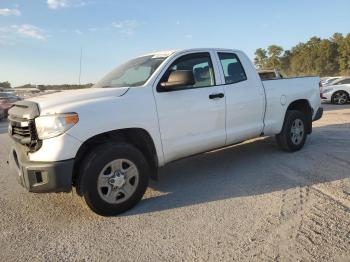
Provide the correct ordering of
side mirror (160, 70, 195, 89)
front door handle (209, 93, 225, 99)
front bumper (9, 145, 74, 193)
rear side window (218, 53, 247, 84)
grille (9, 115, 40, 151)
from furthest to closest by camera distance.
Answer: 1. rear side window (218, 53, 247, 84)
2. front door handle (209, 93, 225, 99)
3. side mirror (160, 70, 195, 89)
4. grille (9, 115, 40, 151)
5. front bumper (9, 145, 74, 193)

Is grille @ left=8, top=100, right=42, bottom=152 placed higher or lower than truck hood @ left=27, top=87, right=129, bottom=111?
lower

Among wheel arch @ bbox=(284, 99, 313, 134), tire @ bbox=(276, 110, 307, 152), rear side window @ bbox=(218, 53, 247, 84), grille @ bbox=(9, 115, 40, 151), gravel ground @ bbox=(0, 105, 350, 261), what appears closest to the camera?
gravel ground @ bbox=(0, 105, 350, 261)

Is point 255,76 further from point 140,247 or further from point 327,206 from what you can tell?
point 140,247

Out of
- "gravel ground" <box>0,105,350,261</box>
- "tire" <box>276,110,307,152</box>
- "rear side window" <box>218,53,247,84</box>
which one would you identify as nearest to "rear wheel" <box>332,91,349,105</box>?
"tire" <box>276,110,307,152</box>

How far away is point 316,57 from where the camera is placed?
79938 millimetres

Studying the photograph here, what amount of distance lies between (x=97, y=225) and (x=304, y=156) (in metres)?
4.00

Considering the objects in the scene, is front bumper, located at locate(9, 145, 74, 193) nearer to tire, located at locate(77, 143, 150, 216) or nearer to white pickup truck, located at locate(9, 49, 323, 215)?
white pickup truck, located at locate(9, 49, 323, 215)

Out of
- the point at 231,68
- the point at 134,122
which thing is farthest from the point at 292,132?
the point at 134,122

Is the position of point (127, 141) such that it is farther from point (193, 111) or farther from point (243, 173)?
point (243, 173)

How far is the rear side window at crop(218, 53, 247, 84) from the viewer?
5453 millimetres

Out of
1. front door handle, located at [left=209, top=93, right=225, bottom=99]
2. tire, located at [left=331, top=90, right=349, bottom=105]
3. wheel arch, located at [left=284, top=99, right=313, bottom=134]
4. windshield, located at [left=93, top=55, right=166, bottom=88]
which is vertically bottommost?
tire, located at [left=331, top=90, right=349, bottom=105]

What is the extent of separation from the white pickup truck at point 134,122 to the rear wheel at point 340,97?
43.5 feet

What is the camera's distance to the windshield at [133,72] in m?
4.76

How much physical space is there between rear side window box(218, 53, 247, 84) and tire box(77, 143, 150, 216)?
1.98 metres
